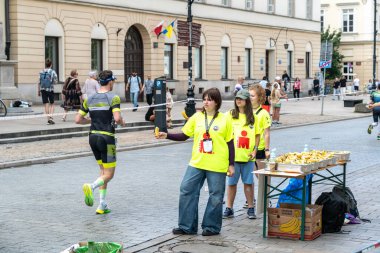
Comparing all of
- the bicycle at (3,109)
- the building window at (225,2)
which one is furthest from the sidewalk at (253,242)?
the building window at (225,2)

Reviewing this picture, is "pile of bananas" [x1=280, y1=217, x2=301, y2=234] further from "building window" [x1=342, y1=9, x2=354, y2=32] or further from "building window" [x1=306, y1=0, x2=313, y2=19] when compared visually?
"building window" [x1=342, y1=9, x2=354, y2=32]

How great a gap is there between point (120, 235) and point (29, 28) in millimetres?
24936

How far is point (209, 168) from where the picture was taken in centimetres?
834

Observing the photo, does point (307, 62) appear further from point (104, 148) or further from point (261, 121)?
point (104, 148)

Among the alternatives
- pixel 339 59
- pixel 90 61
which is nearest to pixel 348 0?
pixel 339 59

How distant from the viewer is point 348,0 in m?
71.4

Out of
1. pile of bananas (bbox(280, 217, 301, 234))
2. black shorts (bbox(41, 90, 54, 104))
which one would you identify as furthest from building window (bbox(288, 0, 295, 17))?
pile of bananas (bbox(280, 217, 301, 234))

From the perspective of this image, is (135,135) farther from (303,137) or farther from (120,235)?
(120,235)

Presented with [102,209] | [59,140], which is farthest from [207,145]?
[59,140]

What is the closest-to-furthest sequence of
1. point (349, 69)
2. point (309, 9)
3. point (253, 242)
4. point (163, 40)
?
1. point (253, 242)
2. point (163, 40)
3. point (309, 9)
4. point (349, 69)

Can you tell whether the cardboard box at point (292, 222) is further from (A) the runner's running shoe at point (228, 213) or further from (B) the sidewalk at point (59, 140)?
(B) the sidewalk at point (59, 140)

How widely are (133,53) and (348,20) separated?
37.7m

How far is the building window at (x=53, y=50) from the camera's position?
33.3 metres

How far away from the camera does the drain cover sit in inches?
301
